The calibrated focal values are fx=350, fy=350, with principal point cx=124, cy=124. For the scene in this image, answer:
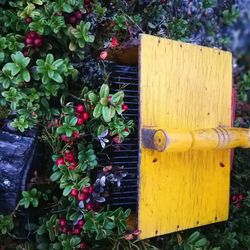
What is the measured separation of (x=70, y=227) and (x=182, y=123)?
510mm

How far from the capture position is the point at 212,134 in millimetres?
1113

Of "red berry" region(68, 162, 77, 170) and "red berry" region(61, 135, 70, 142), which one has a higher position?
"red berry" region(61, 135, 70, 142)

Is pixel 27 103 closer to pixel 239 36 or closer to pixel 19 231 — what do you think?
pixel 19 231

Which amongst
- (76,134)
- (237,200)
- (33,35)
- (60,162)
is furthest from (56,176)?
(237,200)

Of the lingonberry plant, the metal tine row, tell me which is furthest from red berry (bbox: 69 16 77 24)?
the metal tine row

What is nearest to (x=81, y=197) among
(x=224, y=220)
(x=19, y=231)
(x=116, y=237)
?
(x=116, y=237)

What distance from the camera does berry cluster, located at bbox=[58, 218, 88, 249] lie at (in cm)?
113

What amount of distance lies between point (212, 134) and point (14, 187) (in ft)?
2.19

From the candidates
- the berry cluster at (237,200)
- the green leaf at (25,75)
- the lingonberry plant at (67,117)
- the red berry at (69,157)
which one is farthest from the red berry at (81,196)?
the berry cluster at (237,200)

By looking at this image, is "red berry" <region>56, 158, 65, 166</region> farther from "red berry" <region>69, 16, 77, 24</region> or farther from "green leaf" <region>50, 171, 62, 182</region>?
"red berry" <region>69, 16, 77, 24</region>

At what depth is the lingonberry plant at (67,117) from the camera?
109 centimetres

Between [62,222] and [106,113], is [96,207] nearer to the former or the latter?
[62,222]

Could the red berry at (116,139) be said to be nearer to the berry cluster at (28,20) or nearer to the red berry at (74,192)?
the red berry at (74,192)

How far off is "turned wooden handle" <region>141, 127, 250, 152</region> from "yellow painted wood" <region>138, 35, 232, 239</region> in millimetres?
58
